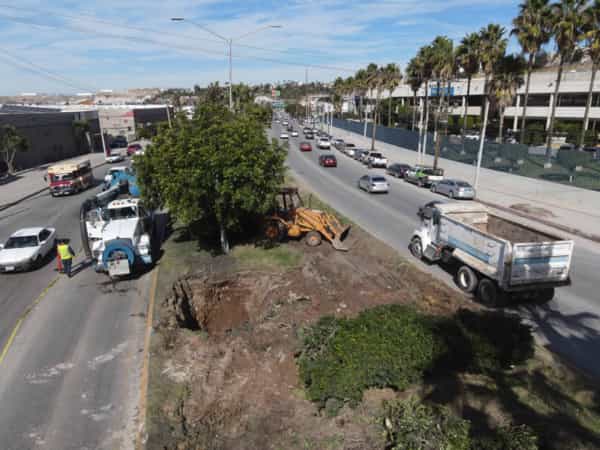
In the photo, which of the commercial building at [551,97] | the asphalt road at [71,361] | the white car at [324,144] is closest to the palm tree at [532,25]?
the commercial building at [551,97]

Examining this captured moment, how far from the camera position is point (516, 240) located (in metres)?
16.2

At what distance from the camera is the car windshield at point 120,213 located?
2003 centimetres

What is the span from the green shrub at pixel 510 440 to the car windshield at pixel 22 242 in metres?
19.3

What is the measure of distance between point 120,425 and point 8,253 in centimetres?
1334

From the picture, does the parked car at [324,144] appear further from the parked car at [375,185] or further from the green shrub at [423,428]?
the green shrub at [423,428]

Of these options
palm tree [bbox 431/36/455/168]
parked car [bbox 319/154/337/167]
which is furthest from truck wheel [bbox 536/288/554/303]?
palm tree [bbox 431/36/455/168]

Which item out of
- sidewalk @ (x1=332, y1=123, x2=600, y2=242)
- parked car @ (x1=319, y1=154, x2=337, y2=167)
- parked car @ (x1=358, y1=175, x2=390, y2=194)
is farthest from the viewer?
parked car @ (x1=319, y1=154, x2=337, y2=167)

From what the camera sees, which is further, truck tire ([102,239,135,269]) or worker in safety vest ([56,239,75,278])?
worker in safety vest ([56,239,75,278])

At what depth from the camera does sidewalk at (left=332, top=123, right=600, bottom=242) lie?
25.2 m

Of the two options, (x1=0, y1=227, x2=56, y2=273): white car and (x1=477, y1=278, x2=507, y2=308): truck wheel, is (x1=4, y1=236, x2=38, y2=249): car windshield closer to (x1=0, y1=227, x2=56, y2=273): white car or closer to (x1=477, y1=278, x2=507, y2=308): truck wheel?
(x1=0, y1=227, x2=56, y2=273): white car

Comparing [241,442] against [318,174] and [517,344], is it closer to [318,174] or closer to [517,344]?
[517,344]

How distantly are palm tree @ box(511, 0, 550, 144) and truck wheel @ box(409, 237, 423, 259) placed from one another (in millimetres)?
33092

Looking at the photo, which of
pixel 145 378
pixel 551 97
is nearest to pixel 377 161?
pixel 551 97

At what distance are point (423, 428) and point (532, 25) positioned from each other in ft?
147
